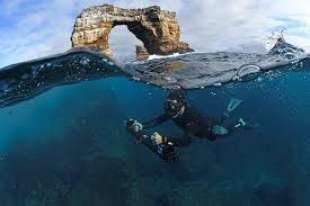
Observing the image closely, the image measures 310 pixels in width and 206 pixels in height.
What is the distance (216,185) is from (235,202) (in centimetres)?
117

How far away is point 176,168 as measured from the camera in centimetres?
1504

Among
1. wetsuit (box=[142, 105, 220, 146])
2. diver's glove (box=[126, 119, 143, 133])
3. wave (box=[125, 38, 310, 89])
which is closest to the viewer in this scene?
diver's glove (box=[126, 119, 143, 133])

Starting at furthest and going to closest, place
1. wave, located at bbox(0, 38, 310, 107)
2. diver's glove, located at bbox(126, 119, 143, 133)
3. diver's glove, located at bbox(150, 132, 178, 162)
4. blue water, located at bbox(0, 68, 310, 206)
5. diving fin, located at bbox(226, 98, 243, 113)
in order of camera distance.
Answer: diving fin, located at bbox(226, 98, 243, 113) < blue water, located at bbox(0, 68, 310, 206) < wave, located at bbox(0, 38, 310, 107) < diver's glove, located at bbox(126, 119, 143, 133) < diver's glove, located at bbox(150, 132, 178, 162)

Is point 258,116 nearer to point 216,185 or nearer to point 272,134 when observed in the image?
point 272,134

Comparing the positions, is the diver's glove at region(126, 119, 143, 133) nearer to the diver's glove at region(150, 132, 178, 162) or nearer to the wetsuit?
the wetsuit

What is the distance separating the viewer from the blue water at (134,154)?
48.6 ft

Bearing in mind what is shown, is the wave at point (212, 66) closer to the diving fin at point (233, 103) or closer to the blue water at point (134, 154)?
the blue water at point (134, 154)

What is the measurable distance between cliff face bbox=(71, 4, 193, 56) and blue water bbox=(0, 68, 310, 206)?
11947 mm

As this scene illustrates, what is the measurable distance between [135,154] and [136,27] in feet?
58.7

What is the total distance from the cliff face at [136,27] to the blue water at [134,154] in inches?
470

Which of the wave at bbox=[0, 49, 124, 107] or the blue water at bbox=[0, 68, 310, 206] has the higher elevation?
the wave at bbox=[0, 49, 124, 107]

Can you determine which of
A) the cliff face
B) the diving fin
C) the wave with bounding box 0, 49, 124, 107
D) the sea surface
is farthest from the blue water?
the cliff face

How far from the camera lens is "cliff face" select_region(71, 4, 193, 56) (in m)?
28.6

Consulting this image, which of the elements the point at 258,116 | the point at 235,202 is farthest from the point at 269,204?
the point at 258,116
